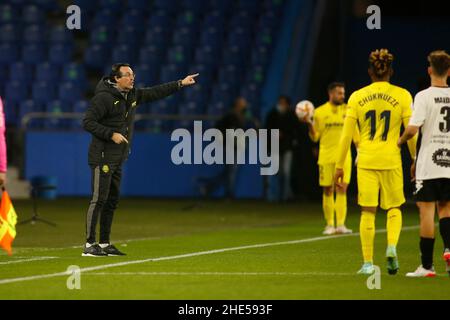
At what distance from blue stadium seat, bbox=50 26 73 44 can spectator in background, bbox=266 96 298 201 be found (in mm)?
6281

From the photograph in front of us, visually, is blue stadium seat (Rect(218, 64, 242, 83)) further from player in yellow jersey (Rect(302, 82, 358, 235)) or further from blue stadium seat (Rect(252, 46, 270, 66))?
player in yellow jersey (Rect(302, 82, 358, 235))

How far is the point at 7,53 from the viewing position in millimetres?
29391

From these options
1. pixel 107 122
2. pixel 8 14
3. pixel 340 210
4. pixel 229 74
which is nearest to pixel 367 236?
pixel 107 122

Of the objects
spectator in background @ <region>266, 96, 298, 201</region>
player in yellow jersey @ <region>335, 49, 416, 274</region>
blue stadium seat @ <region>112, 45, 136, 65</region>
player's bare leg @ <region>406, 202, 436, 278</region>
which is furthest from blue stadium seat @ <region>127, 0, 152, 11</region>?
player's bare leg @ <region>406, 202, 436, 278</region>

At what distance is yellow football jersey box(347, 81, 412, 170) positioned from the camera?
11703mm

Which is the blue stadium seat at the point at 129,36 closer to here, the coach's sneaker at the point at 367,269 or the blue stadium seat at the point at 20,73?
the blue stadium seat at the point at 20,73

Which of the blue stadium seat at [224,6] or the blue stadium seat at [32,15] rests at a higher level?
the blue stadium seat at [224,6]

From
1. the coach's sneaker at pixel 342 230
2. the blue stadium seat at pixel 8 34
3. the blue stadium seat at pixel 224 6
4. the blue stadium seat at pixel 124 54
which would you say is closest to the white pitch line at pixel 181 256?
the coach's sneaker at pixel 342 230

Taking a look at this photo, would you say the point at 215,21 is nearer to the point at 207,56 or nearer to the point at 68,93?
the point at 207,56

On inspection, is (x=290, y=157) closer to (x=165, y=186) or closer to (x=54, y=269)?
(x=165, y=186)

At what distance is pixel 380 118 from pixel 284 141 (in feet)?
47.3

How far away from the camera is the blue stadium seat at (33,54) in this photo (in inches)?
1158

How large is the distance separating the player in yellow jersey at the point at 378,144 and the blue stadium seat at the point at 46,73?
59.7ft
